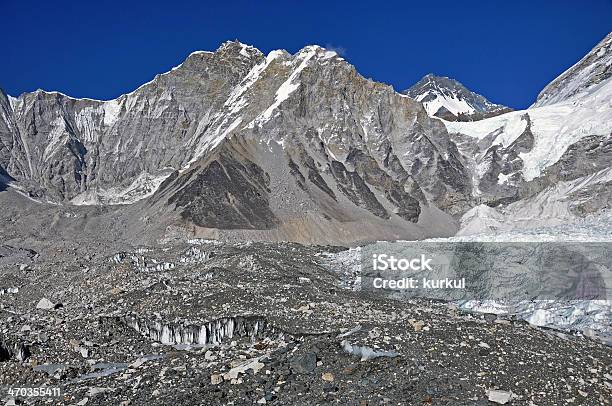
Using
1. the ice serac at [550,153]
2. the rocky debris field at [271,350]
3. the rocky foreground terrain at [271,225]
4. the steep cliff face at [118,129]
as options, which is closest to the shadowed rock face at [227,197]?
the rocky foreground terrain at [271,225]

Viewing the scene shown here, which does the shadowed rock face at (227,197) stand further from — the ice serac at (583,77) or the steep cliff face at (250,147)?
the ice serac at (583,77)

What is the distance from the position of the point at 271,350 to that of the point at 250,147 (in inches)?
3950

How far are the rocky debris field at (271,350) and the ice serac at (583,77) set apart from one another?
140256 mm

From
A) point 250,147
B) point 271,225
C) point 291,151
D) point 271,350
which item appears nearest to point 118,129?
point 250,147

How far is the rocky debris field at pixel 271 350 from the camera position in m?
15.8

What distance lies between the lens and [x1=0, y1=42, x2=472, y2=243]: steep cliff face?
105m

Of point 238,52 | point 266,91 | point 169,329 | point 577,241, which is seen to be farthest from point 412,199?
point 169,329

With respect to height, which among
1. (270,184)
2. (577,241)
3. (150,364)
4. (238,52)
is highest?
(238,52)

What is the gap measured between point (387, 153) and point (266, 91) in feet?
93.7

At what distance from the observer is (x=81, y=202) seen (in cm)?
14675

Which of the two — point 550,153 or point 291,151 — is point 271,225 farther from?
point 550,153

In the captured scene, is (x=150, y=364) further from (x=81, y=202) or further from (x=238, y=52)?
(x=238, y=52)

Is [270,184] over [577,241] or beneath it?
over

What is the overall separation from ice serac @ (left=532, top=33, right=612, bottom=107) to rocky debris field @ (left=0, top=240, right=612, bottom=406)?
460ft
